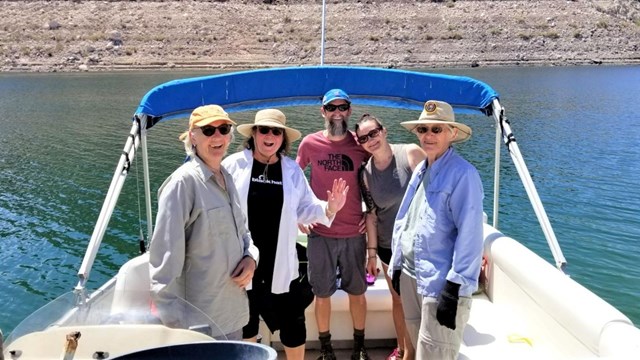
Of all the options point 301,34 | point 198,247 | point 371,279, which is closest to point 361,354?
point 371,279

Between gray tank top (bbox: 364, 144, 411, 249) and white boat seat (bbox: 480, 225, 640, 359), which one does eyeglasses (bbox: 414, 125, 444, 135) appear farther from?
white boat seat (bbox: 480, 225, 640, 359)

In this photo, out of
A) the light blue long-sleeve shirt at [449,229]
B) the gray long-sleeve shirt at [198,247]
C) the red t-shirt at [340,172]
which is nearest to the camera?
the gray long-sleeve shirt at [198,247]

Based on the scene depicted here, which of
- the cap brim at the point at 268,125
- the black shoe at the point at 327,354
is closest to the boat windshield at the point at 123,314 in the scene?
the cap brim at the point at 268,125

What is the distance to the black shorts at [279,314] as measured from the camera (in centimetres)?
324

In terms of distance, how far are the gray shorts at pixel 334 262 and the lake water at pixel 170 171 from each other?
3413mm

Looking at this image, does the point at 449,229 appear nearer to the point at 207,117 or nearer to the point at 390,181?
the point at 390,181

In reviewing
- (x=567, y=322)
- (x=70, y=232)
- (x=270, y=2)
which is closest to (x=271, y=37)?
(x=270, y=2)

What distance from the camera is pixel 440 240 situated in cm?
277

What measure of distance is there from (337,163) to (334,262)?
2.36 feet

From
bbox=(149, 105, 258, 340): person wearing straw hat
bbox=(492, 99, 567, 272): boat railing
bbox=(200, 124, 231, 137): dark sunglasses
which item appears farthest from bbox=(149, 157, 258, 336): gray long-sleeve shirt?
bbox=(492, 99, 567, 272): boat railing

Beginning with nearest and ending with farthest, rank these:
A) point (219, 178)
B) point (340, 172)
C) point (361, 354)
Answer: point (219, 178) < point (340, 172) < point (361, 354)

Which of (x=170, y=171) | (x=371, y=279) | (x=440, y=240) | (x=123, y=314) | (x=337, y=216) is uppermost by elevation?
(x=440, y=240)

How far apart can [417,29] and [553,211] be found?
176ft

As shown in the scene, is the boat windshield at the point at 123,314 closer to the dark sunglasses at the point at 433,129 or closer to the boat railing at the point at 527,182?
the dark sunglasses at the point at 433,129
